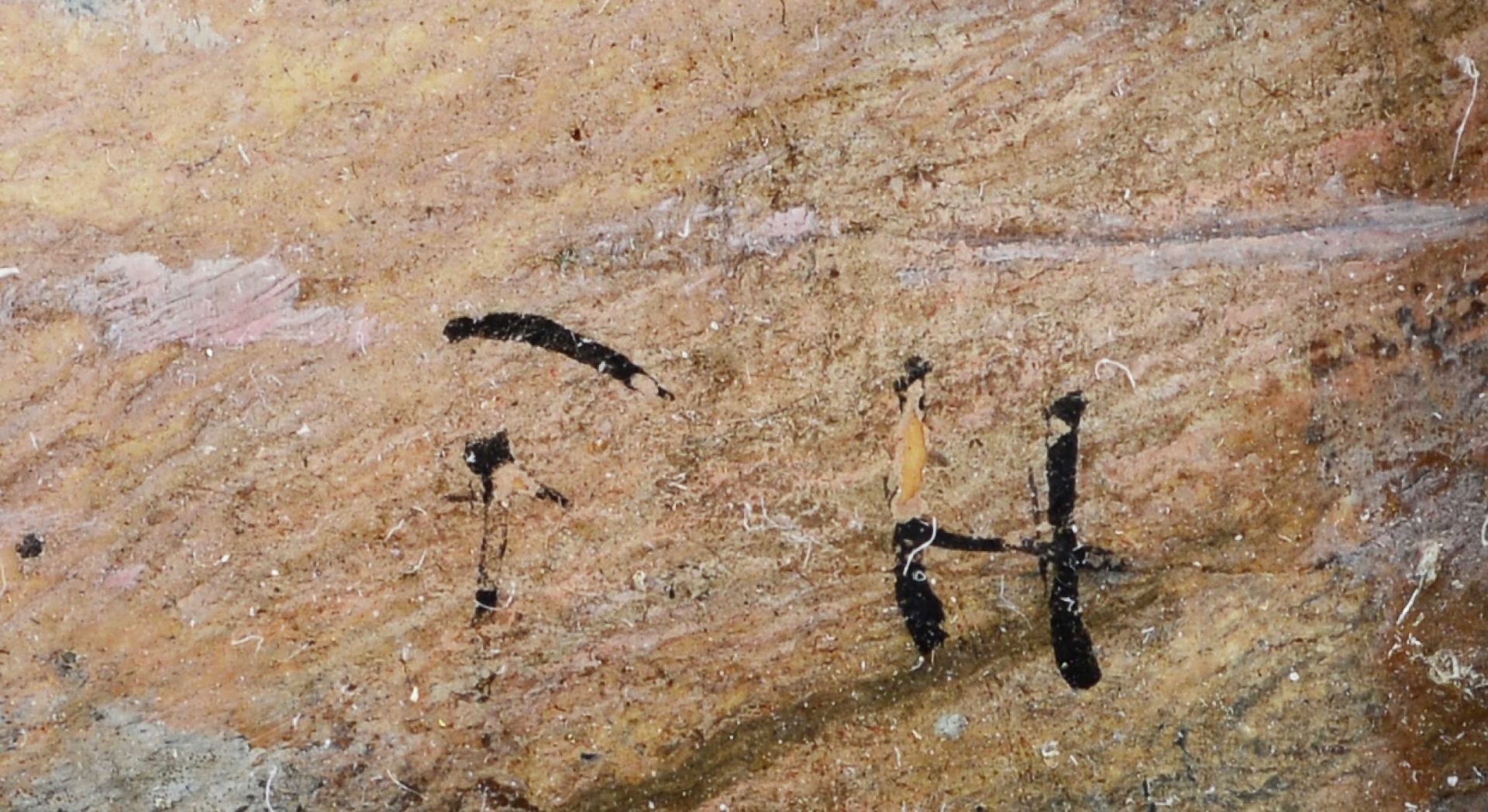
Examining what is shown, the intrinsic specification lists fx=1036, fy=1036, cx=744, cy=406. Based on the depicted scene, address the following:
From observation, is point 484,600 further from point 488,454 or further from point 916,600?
point 916,600

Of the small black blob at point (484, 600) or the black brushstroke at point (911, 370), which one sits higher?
the black brushstroke at point (911, 370)

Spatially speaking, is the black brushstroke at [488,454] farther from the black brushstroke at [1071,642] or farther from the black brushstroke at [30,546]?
the black brushstroke at [1071,642]

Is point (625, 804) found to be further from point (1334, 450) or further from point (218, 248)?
point (1334, 450)

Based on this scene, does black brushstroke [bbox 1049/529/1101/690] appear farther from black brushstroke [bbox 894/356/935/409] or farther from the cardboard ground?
black brushstroke [bbox 894/356/935/409]

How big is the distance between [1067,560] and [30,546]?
244 cm

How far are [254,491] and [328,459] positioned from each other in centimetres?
19

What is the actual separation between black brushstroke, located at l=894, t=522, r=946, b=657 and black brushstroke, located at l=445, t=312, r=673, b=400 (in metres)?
0.74

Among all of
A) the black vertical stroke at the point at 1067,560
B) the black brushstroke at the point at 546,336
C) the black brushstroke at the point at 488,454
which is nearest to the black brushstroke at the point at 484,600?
the black brushstroke at the point at 488,454

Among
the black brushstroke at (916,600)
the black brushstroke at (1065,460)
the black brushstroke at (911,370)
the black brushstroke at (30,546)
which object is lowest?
the black brushstroke at (916,600)

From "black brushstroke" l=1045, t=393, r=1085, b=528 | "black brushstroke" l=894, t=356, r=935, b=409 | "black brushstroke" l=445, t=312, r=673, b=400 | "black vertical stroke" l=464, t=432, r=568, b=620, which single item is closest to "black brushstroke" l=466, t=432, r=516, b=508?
"black vertical stroke" l=464, t=432, r=568, b=620

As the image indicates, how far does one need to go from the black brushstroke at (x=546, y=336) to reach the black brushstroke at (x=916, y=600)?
74cm

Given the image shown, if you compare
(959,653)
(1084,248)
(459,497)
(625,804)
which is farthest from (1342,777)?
(459,497)

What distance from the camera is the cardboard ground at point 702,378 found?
2395 mm

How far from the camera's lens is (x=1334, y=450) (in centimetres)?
248
